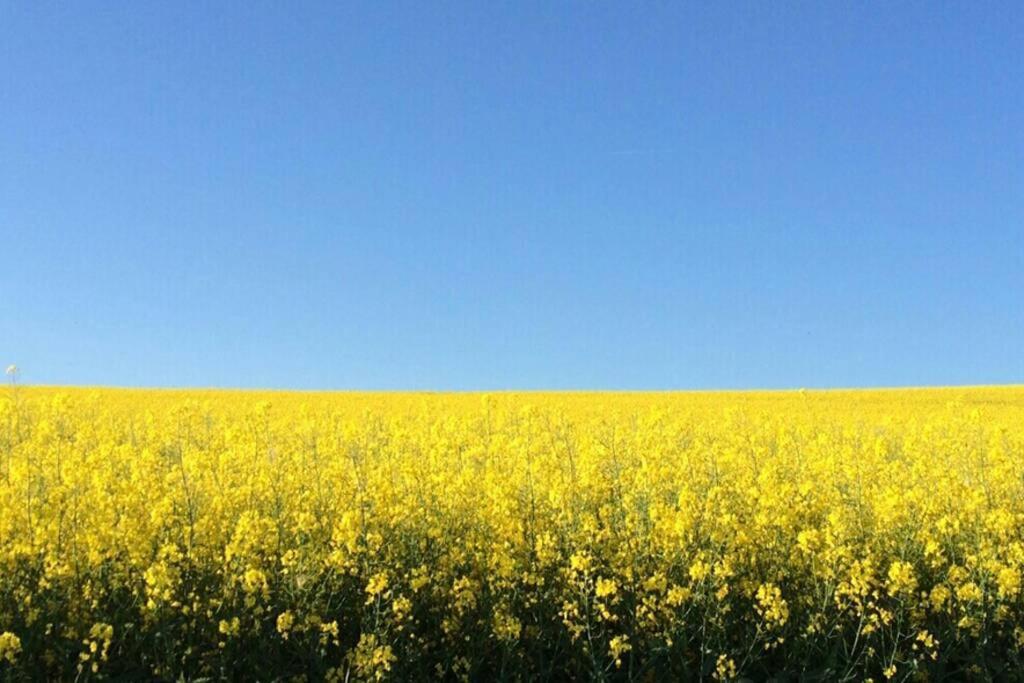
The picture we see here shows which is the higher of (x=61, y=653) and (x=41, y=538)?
(x=41, y=538)

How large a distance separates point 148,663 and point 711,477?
17.9 ft

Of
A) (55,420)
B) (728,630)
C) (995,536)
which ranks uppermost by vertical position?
(55,420)

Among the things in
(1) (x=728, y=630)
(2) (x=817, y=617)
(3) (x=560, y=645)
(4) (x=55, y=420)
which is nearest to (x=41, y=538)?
(3) (x=560, y=645)

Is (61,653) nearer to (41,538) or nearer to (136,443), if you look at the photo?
(41,538)

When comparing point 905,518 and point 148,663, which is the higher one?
point 905,518

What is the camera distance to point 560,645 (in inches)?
190

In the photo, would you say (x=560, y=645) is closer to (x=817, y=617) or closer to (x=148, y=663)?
(x=817, y=617)

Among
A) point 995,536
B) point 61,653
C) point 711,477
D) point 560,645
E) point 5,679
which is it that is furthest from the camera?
point 711,477

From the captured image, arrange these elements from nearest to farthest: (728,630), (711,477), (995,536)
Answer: (728,630) < (995,536) < (711,477)

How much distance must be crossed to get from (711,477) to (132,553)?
17.6 feet

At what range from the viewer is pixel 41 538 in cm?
498

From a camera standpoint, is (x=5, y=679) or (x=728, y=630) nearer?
(x=5, y=679)

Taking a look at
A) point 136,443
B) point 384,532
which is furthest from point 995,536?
point 136,443

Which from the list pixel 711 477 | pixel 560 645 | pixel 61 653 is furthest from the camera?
pixel 711 477
